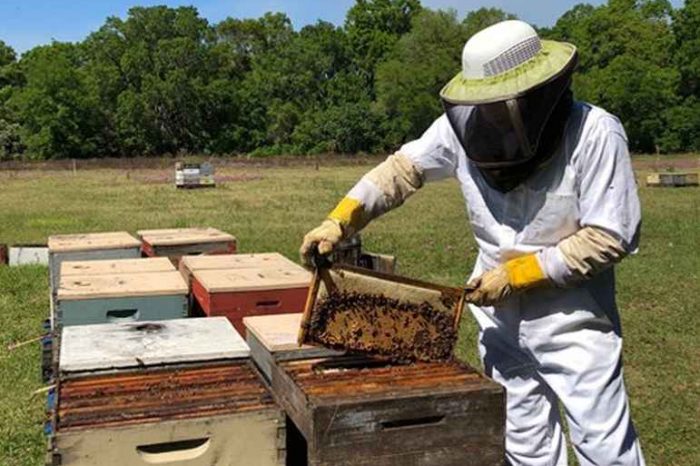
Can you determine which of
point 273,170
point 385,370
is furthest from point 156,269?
point 273,170

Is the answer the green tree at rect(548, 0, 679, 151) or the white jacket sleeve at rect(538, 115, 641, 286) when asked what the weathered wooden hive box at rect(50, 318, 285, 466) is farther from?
the green tree at rect(548, 0, 679, 151)

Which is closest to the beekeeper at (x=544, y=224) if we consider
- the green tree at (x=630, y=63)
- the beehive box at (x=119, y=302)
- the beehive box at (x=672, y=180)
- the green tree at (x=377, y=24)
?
the beehive box at (x=119, y=302)

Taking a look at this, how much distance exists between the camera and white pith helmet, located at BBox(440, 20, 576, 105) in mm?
2430

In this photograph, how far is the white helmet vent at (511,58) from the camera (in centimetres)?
249

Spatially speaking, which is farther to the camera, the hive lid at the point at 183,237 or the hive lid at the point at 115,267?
the hive lid at the point at 183,237

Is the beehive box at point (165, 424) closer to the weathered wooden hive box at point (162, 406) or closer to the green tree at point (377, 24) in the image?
the weathered wooden hive box at point (162, 406)

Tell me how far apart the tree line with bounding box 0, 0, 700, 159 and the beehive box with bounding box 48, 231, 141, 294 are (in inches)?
1874

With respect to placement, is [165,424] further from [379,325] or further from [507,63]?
[507,63]

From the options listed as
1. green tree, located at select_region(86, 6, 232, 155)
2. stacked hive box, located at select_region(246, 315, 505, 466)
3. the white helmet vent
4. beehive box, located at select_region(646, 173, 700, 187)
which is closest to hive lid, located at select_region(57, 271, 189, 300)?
stacked hive box, located at select_region(246, 315, 505, 466)

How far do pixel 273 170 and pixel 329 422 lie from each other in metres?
32.9

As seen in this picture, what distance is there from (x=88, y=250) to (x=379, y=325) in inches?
138

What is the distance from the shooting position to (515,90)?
241 cm

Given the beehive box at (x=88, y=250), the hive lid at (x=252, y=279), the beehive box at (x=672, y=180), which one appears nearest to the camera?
the hive lid at (x=252, y=279)

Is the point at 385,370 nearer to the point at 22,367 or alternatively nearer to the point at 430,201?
the point at 22,367
